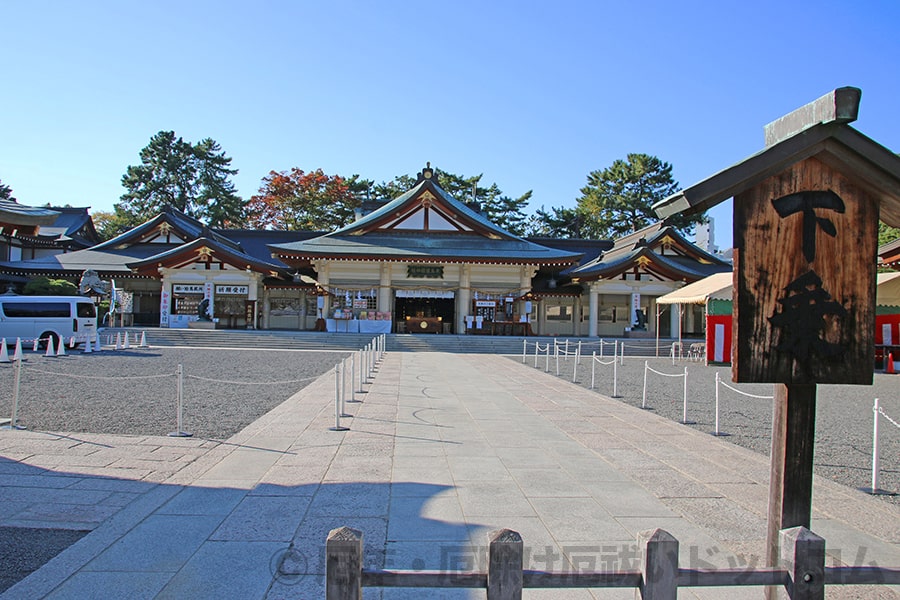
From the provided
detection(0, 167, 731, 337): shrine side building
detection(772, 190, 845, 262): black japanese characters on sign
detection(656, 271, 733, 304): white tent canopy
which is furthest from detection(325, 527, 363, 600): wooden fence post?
detection(0, 167, 731, 337): shrine side building

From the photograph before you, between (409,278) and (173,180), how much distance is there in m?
32.9

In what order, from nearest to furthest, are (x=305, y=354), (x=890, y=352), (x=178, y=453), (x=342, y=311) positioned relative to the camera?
(x=178, y=453) → (x=890, y=352) → (x=305, y=354) → (x=342, y=311)

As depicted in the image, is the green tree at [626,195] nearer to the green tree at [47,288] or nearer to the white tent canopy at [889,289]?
the white tent canopy at [889,289]

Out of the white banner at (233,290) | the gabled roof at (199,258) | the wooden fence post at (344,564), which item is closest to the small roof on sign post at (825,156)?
the wooden fence post at (344,564)

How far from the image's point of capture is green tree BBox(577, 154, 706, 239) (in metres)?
51.0

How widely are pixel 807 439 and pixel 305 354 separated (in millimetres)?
20185

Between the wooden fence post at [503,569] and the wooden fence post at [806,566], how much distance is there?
99 centimetres

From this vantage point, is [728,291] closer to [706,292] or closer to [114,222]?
[706,292]

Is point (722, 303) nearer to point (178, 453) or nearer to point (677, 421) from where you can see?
point (677, 421)

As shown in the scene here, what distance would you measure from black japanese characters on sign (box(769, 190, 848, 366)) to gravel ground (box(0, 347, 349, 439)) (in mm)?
6453

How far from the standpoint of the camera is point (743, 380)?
3.13m

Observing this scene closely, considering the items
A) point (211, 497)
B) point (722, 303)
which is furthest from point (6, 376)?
point (722, 303)

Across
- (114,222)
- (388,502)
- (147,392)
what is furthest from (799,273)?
(114,222)

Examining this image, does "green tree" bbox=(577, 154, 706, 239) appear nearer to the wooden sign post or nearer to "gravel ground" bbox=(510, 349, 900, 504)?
"gravel ground" bbox=(510, 349, 900, 504)
